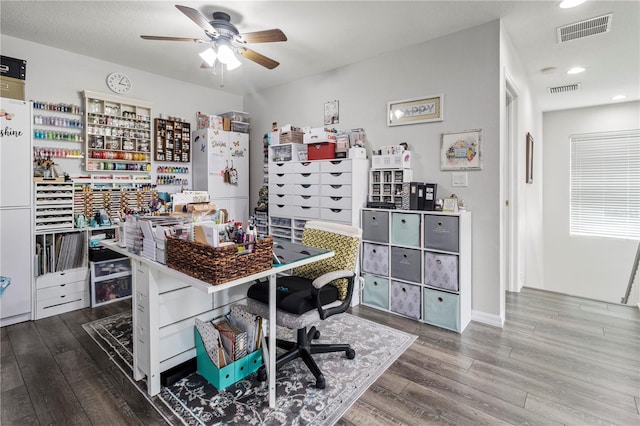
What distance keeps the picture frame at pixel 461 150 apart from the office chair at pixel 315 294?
136 cm

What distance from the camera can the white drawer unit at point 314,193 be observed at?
3277mm

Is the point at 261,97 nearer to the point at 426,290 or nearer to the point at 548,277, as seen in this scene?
the point at 426,290

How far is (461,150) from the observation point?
Result: 2938 millimetres

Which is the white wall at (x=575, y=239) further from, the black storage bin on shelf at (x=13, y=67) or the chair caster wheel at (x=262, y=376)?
the black storage bin on shelf at (x=13, y=67)

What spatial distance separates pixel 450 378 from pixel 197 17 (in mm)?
2873

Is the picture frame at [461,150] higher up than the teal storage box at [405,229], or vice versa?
the picture frame at [461,150]

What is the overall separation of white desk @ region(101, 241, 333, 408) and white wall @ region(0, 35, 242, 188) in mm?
2298

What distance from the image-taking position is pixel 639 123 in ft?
16.2

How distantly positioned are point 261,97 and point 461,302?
3821 mm

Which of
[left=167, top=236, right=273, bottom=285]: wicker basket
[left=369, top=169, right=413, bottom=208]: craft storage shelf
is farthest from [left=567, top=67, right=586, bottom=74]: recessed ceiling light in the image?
[left=167, top=236, right=273, bottom=285]: wicker basket

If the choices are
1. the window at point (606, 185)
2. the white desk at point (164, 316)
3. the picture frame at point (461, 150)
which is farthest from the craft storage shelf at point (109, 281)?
the window at point (606, 185)

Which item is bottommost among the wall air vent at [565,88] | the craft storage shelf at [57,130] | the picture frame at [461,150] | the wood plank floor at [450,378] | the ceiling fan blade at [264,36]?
the wood plank floor at [450,378]

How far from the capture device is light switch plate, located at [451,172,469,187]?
9.62ft

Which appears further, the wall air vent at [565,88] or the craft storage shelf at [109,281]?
the wall air vent at [565,88]
